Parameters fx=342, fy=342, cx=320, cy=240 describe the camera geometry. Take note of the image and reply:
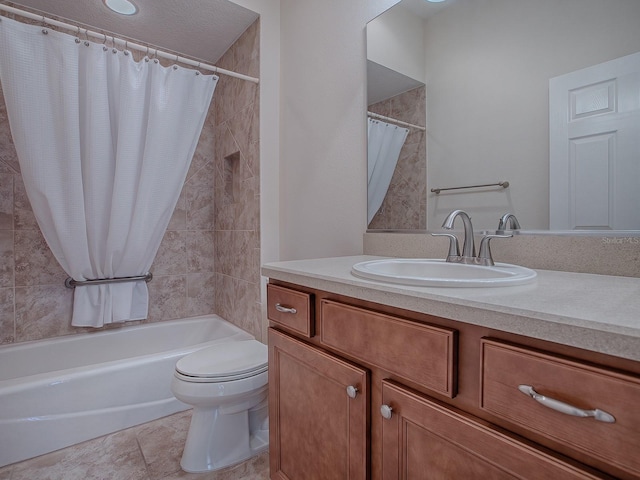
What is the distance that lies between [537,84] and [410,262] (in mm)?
691

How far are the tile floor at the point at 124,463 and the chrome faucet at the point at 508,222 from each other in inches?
54.3

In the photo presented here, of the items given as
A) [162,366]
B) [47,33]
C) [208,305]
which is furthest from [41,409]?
[47,33]

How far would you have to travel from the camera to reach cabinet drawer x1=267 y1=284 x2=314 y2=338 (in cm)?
105

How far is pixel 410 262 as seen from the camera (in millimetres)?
1183

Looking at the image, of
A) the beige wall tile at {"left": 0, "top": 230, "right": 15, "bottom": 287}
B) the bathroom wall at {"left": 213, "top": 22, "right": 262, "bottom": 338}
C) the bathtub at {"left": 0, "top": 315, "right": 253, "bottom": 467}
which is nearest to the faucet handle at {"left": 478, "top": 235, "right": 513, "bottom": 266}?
the bathroom wall at {"left": 213, "top": 22, "right": 262, "bottom": 338}

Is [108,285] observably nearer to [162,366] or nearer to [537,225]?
[162,366]

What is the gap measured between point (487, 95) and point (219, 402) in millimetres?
1597

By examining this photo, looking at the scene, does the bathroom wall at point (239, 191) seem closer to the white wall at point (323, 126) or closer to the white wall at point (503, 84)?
the white wall at point (323, 126)

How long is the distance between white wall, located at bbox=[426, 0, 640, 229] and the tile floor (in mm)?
1374

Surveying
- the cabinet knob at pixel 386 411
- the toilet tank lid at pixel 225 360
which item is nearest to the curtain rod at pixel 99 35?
the toilet tank lid at pixel 225 360

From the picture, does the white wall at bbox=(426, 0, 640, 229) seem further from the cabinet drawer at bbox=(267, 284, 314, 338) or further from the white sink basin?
the cabinet drawer at bbox=(267, 284, 314, 338)

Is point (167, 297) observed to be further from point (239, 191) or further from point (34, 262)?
point (239, 191)

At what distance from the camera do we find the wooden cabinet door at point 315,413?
881 mm

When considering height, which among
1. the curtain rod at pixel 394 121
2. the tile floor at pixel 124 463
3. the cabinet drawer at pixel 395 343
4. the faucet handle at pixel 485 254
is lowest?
the tile floor at pixel 124 463
